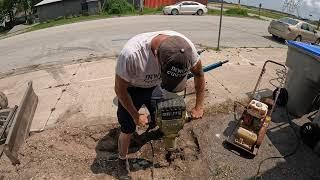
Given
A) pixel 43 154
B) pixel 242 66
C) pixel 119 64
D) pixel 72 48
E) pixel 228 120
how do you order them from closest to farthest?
pixel 119 64 < pixel 43 154 < pixel 228 120 < pixel 242 66 < pixel 72 48

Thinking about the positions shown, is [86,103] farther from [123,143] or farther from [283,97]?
[283,97]

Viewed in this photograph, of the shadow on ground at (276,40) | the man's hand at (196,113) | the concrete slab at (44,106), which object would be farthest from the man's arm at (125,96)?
the shadow on ground at (276,40)

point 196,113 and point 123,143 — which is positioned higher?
point 196,113

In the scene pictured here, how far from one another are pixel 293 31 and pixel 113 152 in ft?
45.9

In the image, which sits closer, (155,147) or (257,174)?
(257,174)

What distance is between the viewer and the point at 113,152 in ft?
17.3

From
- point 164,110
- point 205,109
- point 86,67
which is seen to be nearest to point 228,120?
point 205,109

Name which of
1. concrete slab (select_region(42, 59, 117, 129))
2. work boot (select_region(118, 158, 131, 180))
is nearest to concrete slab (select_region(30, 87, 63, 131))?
concrete slab (select_region(42, 59, 117, 129))

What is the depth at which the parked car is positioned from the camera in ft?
53.3

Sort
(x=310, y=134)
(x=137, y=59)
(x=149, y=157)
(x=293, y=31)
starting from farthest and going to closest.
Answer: (x=293, y=31), (x=310, y=134), (x=149, y=157), (x=137, y=59)

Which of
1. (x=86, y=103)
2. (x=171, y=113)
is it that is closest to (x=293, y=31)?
(x=86, y=103)

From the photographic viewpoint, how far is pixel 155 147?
5.30 m

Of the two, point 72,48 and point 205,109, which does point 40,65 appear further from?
point 205,109

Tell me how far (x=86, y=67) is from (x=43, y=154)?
516 cm
